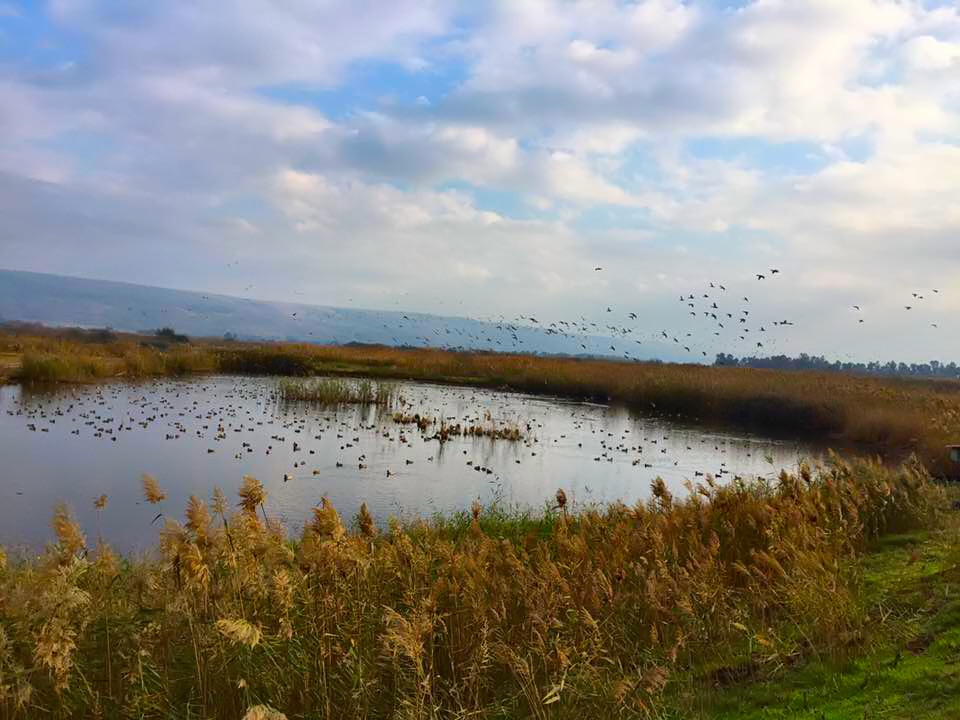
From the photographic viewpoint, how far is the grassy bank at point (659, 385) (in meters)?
27.7

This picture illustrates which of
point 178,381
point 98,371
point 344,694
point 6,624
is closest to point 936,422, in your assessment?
point 344,694

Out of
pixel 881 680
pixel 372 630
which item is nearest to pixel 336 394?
pixel 372 630

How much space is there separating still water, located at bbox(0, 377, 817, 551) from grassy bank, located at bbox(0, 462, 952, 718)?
6824 millimetres

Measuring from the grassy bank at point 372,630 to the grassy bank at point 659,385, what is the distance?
14926 millimetres

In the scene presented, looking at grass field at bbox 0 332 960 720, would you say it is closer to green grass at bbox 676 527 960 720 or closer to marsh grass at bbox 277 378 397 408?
green grass at bbox 676 527 960 720

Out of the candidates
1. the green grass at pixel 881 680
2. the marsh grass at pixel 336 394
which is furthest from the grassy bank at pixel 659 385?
the green grass at pixel 881 680

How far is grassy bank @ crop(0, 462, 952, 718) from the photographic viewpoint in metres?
4.80

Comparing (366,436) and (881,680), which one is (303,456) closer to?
(366,436)

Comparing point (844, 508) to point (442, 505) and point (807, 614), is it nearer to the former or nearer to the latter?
point (807, 614)

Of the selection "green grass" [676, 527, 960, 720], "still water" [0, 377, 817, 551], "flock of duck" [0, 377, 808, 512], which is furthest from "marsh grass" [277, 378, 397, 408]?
"green grass" [676, 527, 960, 720]

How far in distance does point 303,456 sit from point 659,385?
24354 millimetres

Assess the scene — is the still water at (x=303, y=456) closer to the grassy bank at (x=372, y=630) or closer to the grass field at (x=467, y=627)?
the grass field at (x=467, y=627)

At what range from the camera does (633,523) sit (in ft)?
32.1

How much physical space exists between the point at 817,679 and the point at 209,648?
173 inches
